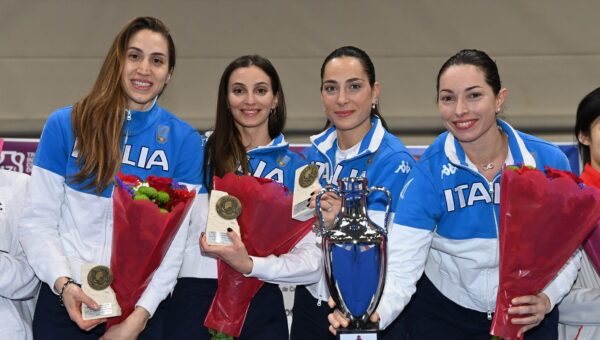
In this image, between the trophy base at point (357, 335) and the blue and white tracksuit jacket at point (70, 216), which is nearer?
the trophy base at point (357, 335)

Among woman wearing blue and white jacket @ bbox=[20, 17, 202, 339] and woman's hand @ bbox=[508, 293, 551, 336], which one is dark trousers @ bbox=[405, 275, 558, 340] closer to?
woman's hand @ bbox=[508, 293, 551, 336]

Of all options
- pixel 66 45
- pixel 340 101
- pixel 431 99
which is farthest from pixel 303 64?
pixel 340 101

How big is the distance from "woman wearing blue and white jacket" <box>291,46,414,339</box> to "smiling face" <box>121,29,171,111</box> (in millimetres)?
606

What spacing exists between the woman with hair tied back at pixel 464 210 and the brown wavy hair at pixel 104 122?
93 centimetres

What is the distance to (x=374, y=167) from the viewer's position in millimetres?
2867

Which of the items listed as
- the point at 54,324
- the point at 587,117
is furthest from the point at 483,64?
the point at 54,324

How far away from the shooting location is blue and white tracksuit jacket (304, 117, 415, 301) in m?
2.82

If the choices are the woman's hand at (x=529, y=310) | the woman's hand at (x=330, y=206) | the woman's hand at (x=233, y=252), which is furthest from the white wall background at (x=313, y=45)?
the woman's hand at (x=529, y=310)

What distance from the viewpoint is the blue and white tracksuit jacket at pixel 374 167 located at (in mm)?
2820

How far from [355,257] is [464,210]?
651 mm

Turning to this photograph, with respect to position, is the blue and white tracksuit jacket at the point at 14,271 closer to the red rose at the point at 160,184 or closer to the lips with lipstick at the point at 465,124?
the red rose at the point at 160,184

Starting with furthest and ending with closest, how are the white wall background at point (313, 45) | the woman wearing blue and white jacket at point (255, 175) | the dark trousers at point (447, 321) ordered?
the white wall background at point (313, 45)
the woman wearing blue and white jacket at point (255, 175)
the dark trousers at point (447, 321)

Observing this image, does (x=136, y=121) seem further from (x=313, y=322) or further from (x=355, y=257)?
(x=355, y=257)

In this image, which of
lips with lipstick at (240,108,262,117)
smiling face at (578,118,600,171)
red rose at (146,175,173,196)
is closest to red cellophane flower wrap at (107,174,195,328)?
red rose at (146,175,173,196)
